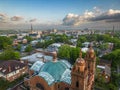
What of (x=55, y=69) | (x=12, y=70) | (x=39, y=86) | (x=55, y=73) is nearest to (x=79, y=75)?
(x=55, y=73)

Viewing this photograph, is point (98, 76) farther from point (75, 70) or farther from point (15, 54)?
point (15, 54)

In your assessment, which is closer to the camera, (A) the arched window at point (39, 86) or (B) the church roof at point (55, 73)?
(B) the church roof at point (55, 73)

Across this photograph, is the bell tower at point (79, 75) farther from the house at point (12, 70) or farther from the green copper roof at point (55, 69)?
the house at point (12, 70)

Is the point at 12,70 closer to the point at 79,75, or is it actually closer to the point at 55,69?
the point at 55,69

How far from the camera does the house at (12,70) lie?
38.9m

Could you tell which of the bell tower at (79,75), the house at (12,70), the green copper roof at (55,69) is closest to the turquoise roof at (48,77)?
the green copper roof at (55,69)

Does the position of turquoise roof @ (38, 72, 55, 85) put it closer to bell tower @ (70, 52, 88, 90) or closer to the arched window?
the arched window

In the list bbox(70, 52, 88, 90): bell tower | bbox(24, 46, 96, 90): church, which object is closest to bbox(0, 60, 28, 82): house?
bbox(24, 46, 96, 90): church

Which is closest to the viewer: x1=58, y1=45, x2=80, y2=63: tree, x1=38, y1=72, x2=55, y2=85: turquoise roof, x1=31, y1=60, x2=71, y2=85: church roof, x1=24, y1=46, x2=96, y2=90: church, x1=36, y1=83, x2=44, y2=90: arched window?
x1=24, y1=46, x2=96, y2=90: church

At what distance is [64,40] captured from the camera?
10331 centimetres

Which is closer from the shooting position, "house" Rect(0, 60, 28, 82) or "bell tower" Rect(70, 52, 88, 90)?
"bell tower" Rect(70, 52, 88, 90)

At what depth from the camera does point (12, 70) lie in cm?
4041

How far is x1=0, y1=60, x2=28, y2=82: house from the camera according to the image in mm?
38906

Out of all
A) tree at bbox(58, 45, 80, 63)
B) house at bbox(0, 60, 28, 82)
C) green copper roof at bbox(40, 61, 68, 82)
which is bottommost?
house at bbox(0, 60, 28, 82)
